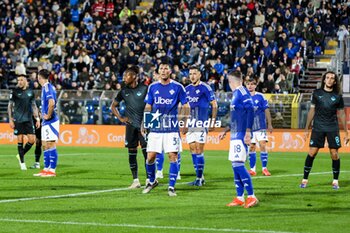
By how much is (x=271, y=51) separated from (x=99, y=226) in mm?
27177

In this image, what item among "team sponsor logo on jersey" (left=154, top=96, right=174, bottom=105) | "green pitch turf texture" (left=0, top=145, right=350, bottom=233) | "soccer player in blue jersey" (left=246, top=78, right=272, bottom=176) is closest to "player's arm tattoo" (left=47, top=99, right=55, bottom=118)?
"green pitch turf texture" (left=0, top=145, right=350, bottom=233)

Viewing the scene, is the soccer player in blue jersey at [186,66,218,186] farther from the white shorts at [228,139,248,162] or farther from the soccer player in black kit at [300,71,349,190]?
the white shorts at [228,139,248,162]

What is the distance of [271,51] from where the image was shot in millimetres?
38281

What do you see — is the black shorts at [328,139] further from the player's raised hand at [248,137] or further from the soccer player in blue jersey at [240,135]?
the player's raised hand at [248,137]

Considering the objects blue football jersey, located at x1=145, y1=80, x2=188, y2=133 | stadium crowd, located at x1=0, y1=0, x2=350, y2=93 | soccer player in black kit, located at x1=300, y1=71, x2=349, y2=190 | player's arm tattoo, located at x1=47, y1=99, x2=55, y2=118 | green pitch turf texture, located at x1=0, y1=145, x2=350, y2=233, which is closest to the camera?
green pitch turf texture, located at x1=0, y1=145, x2=350, y2=233

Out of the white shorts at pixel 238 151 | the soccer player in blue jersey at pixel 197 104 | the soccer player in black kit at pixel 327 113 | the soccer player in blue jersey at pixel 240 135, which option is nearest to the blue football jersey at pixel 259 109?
the soccer player in blue jersey at pixel 197 104

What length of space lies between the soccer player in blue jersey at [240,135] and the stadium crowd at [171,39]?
2126 centimetres

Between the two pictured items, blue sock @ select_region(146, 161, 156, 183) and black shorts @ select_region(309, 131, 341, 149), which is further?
black shorts @ select_region(309, 131, 341, 149)

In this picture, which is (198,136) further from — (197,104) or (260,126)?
(260,126)

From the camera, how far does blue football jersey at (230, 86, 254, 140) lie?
14.2 meters

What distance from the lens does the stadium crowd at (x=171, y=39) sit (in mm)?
38188

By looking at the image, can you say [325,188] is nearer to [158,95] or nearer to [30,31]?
[158,95]

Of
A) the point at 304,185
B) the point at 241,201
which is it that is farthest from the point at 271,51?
the point at 241,201

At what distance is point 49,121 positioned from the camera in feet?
66.5
